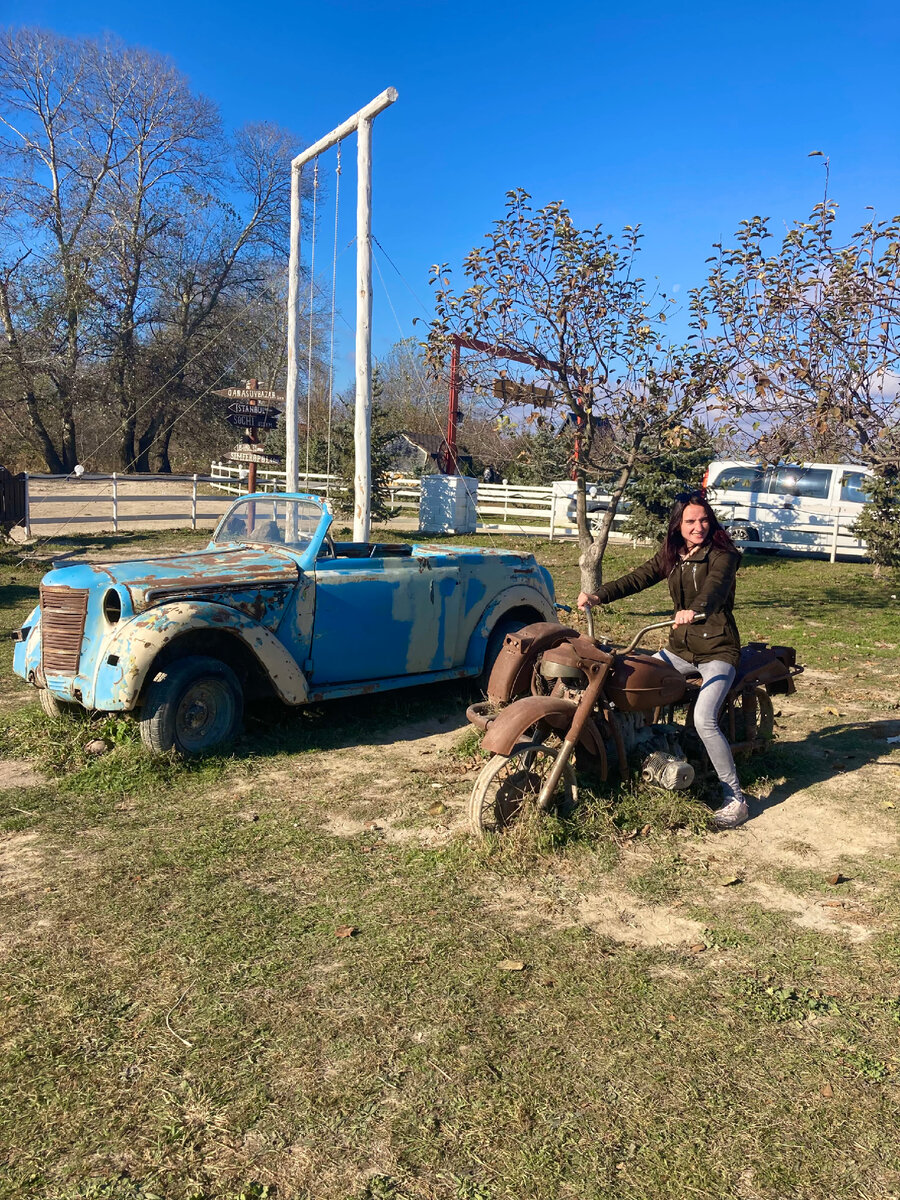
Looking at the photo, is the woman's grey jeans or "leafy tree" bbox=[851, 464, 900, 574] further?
"leafy tree" bbox=[851, 464, 900, 574]

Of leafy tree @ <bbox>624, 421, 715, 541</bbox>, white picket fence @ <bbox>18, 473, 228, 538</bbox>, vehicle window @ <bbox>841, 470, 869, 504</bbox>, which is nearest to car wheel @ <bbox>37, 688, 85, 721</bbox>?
white picket fence @ <bbox>18, 473, 228, 538</bbox>

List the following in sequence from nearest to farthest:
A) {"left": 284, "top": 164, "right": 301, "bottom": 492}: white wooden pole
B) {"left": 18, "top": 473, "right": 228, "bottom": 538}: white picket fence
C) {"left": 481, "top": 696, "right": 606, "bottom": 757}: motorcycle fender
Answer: {"left": 481, "top": 696, "right": 606, "bottom": 757}: motorcycle fender → {"left": 284, "top": 164, "right": 301, "bottom": 492}: white wooden pole → {"left": 18, "top": 473, "right": 228, "bottom": 538}: white picket fence

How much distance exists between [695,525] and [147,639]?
3238mm

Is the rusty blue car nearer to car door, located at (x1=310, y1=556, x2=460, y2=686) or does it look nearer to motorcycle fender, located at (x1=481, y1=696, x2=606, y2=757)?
car door, located at (x1=310, y1=556, x2=460, y2=686)

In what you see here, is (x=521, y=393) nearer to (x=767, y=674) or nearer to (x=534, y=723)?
(x=767, y=674)

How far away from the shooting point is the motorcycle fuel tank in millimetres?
4707

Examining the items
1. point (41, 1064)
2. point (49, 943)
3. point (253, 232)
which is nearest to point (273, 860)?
point (49, 943)

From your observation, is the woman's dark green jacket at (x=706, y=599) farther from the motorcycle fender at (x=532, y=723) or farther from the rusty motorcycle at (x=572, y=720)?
the motorcycle fender at (x=532, y=723)

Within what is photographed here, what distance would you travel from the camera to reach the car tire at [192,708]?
5.54m

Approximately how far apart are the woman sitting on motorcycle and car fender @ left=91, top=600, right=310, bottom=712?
2200 millimetres

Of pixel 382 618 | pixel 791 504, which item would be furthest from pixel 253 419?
pixel 791 504

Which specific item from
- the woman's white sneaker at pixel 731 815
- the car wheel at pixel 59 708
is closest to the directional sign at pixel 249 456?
the car wheel at pixel 59 708

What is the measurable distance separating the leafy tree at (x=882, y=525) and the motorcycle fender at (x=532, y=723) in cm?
1350

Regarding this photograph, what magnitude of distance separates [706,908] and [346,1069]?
192 centimetres
